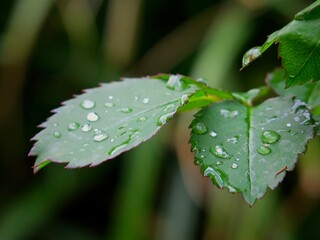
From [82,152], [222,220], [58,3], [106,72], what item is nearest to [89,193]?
[106,72]

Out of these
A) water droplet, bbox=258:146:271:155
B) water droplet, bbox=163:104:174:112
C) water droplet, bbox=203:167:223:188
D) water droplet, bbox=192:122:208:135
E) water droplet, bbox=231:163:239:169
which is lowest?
water droplet, bbox=203:167:223:188

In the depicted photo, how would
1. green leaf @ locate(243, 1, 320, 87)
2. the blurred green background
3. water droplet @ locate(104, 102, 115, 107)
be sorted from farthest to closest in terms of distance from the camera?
the blurred green background → water droplet @ locate(104, 102, 115, 107) → green leaf @ locate(243, 1, 320, 87)

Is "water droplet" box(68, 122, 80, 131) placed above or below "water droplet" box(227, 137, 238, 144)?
above

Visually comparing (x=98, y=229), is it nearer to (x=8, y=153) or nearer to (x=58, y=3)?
(x=8, y=153)

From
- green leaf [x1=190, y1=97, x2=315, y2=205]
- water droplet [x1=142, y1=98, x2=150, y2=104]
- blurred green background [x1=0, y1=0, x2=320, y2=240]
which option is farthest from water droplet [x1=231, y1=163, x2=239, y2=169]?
blurred green background [x1=0, y1=0, x2=320, y2=240]

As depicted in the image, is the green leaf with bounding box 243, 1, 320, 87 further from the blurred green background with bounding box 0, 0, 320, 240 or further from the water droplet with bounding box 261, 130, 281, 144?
the blurred green background with bounding box 0, 0, 320, 240

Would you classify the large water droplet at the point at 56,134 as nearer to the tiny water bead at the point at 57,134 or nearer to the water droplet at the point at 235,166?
the tiny water bead at the point at 57,134

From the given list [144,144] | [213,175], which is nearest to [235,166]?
[213,175]
